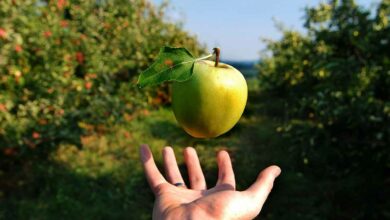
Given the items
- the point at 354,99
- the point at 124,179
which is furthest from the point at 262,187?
the point at 124,179

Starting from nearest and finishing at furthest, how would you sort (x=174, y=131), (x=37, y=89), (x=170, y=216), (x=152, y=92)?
1. (x=170, y=216)
2. (x=37, y=89)
3. (x=174, y=131)
4. (x=152, y=92)

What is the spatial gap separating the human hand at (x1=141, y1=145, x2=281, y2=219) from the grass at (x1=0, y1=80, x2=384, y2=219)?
7.66 feet

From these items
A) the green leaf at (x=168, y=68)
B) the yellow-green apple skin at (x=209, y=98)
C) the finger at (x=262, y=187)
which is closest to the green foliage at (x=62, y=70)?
the finger at (x=262, y=187)

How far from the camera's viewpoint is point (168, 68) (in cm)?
96

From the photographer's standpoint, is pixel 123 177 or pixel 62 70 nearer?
pixel 62 70

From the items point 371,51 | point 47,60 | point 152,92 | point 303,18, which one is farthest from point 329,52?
point 152,92

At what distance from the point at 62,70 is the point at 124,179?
54.5 inches

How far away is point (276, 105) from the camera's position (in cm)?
966

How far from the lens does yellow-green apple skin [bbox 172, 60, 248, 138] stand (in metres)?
1.17

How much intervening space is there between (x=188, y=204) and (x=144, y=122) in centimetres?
556

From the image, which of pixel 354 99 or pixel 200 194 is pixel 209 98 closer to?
pixel 200 194

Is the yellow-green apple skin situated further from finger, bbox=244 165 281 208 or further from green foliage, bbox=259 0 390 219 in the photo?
green foliage, bbox=259 0 390 219

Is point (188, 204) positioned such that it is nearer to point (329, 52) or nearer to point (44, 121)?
point (329, 52)

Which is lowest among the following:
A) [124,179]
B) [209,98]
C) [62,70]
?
[124,179]
